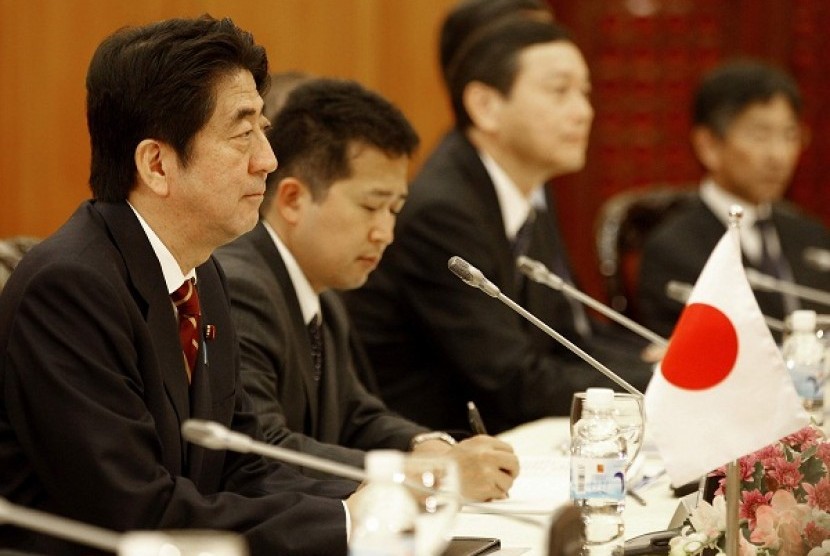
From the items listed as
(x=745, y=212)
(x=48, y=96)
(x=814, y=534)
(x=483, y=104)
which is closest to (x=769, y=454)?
(x=814, y=534)

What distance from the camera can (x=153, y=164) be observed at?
6.41 ft

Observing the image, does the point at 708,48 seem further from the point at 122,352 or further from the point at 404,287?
the point at 122,352

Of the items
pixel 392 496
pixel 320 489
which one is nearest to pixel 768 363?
pixel 392 496

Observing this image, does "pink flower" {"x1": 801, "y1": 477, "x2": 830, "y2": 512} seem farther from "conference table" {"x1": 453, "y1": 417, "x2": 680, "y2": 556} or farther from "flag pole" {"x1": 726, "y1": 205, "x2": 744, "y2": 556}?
"conference table" {"x1": 453, "y1": 417, "x2": 680, "y2": 556}

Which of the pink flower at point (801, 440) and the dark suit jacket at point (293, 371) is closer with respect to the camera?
the pink flower at point (801, 440)

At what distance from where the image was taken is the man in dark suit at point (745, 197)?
14.9ft

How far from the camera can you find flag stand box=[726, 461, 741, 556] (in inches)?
65.5

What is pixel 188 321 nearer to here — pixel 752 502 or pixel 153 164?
→ pixel 153 164

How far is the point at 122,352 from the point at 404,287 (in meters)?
1.66

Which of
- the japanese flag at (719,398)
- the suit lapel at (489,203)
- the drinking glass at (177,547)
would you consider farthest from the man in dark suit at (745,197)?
the drinking glass at (177,547)

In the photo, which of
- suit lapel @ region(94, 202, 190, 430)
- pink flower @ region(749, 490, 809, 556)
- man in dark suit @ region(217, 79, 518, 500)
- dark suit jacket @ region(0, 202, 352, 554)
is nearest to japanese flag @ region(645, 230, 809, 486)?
pink flower @ region(749, 490, 809, 556)

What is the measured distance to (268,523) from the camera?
1840 millimetres

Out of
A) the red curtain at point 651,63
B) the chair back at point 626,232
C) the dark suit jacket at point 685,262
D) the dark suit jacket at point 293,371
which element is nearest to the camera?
the dark suit jacket at point 293,371

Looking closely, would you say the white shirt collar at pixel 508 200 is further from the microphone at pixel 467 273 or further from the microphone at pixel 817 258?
the microphone at pixel 467 273
